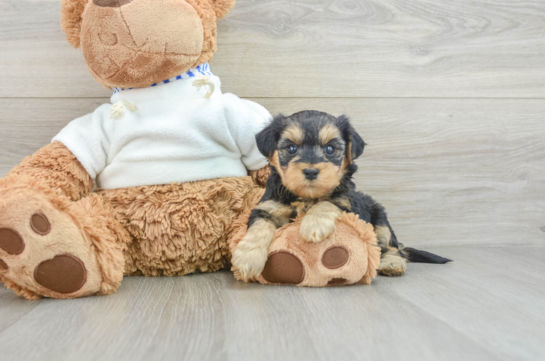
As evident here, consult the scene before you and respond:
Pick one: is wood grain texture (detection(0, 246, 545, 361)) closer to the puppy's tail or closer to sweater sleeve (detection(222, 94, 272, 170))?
the puppy's tail

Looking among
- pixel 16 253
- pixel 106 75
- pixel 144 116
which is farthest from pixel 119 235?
pixel 106 75

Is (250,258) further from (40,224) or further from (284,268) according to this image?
(40,224)

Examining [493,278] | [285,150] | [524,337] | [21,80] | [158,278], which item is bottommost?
[158,278]

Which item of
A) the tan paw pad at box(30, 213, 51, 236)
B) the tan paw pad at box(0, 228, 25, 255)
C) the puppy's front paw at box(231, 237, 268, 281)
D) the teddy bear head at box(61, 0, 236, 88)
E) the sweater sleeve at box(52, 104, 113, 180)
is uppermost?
the teddy bear head at box(61, 0, 236, 88)

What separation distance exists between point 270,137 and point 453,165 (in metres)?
1.06

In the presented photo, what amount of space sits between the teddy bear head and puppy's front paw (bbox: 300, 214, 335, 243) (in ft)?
2.29

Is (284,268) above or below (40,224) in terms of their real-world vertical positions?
below

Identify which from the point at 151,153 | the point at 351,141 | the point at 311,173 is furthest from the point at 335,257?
the point at 151,153

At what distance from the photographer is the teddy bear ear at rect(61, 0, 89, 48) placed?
58.8 inches

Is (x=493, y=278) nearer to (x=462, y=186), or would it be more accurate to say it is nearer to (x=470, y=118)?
(x=462, y=186)

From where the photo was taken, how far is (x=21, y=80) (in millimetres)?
1838

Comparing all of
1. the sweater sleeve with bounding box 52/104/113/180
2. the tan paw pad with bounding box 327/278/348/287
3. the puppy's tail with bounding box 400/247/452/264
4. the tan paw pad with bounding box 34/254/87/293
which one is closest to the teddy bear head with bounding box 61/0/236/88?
the sweater sleeve with bounding box 52/104/113/180

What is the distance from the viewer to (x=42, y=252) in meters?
1.21

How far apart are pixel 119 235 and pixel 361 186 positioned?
1.09 m
